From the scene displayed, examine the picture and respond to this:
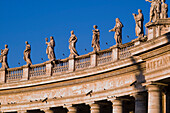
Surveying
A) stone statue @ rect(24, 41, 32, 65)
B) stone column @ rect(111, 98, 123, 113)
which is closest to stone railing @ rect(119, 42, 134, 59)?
stone column @ rect(111, 98, 123, 113)

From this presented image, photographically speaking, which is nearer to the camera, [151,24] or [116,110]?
[151,24]

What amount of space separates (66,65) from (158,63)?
19545 mm

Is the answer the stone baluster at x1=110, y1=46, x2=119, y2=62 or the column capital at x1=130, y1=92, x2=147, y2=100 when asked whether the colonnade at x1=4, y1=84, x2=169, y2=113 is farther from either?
the stone baluster at x1=110, y1=46, x2=119, y2=62

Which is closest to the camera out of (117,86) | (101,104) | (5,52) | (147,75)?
(147,75)

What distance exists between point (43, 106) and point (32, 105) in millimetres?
1850

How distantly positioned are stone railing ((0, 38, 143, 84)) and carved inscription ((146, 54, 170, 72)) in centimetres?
557

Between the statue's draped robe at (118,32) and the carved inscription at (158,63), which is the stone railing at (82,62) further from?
the carved inscription at (158,63)

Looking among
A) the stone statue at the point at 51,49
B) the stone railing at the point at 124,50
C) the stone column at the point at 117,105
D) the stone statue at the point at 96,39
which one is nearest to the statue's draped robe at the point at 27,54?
the stone statue at the point at 51,49

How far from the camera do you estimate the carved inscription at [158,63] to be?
47.5m

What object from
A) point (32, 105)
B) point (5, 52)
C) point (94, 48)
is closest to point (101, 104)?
point (94, 48)

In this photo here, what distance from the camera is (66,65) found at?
6638 cm

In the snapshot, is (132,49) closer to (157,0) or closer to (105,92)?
→ (157,0)

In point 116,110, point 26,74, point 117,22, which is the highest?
point 117,22

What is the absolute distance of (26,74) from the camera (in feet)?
231
